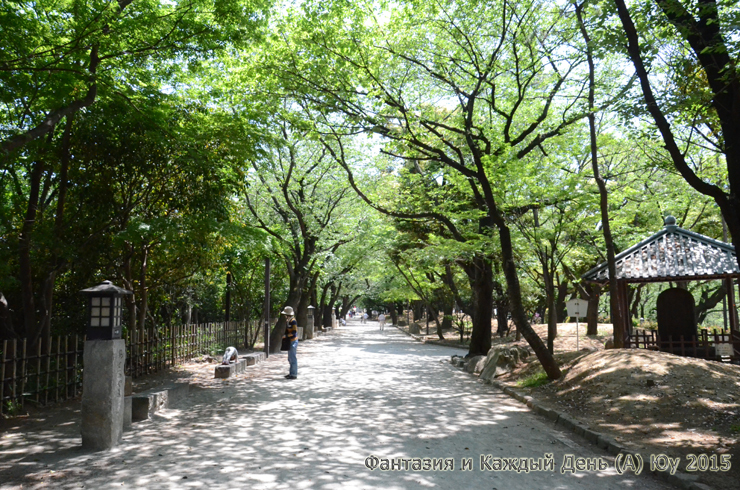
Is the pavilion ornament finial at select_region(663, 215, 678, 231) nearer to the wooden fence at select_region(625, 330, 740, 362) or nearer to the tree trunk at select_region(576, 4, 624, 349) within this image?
the wooden fence at select_region(625, 330, 740, 362)

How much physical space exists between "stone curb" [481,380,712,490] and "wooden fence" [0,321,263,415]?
27.8 feet

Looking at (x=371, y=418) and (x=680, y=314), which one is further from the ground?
(x=680, y=314)

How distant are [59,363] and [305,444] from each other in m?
5.63

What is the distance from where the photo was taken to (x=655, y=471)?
18.1ft

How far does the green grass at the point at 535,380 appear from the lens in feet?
36.8

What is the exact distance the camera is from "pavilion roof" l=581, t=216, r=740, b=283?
13109 mm

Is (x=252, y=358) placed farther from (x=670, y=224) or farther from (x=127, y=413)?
(x=670, y=224)

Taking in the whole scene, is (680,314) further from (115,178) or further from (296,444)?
(115,178)

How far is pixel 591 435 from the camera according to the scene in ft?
23.0

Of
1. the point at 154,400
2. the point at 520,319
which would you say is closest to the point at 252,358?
the point at 154,400

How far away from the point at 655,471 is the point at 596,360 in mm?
5514

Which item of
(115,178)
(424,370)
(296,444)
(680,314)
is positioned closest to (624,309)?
(680,314)

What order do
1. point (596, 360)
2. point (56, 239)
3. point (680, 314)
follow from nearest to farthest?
point (56, 239)
point (596, 360)
point (680, 314)

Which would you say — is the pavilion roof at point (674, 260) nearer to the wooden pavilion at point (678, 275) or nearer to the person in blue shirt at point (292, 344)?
the wooden pavilion at point (678, 275)
